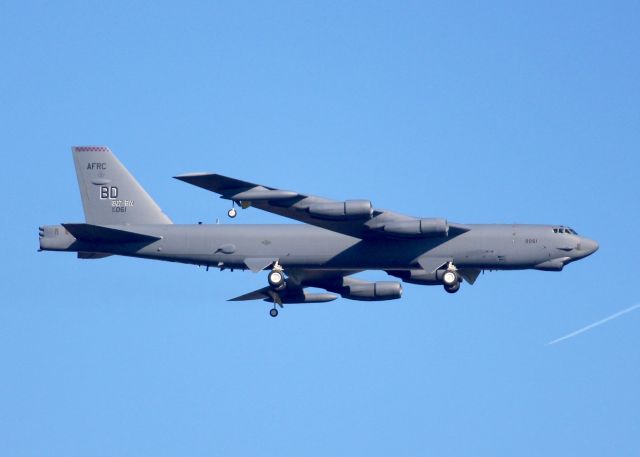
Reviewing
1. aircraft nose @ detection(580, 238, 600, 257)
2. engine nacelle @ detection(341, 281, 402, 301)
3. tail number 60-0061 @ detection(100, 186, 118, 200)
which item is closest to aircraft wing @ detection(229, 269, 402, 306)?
engine nacelle @ detection(341, 281, 402, 301)

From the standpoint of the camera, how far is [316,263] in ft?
163

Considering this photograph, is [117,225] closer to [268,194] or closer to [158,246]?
[158,246]

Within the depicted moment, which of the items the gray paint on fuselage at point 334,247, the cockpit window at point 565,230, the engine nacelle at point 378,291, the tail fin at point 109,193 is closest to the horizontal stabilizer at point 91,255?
the gray paint on fuselage at point 334,247

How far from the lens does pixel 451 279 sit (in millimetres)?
48375

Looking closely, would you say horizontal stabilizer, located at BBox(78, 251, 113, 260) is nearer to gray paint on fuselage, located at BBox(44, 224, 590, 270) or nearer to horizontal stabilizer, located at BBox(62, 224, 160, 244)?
gray paint on fuselage, located at BBox(44, 224, 590, 270)

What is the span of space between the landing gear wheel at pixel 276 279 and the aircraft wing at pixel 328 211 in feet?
9.15

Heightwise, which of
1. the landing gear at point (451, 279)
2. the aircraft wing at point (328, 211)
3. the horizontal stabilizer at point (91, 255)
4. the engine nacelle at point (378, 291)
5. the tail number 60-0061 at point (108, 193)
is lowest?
the engine nacelle at point (378, 291)

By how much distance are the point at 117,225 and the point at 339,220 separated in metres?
10.6

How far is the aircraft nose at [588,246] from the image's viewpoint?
48438 millimetres

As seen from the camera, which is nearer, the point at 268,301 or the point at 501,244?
the point at 501,244

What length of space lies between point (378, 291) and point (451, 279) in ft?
18.8

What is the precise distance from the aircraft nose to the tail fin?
16.7 meters

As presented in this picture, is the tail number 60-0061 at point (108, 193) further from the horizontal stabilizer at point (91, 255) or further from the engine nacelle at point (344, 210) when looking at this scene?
the engine nacelle at point (344, 210)

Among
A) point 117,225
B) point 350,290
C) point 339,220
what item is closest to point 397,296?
point 350,290
